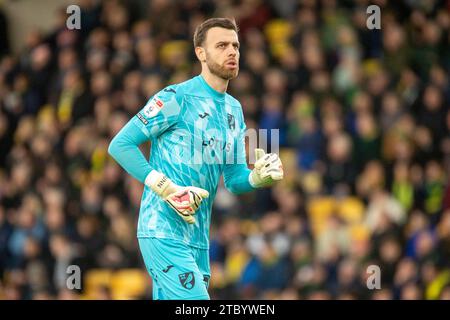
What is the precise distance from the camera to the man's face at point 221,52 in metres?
9.62

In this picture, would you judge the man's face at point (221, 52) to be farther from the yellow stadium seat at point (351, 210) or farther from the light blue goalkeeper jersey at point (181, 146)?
the yellow stadium seat at point (351, 210)

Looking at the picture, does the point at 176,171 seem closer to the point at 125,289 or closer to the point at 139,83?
the point at 125,289

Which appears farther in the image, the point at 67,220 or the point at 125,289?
the point at 67,220

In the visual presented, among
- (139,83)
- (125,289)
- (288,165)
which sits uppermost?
(139,83)

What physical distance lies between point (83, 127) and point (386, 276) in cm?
544

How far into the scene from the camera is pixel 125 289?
53.5 ft

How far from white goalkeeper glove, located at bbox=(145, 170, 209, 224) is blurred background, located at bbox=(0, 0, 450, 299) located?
235 inches

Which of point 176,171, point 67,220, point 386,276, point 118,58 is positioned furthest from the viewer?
point 118,58

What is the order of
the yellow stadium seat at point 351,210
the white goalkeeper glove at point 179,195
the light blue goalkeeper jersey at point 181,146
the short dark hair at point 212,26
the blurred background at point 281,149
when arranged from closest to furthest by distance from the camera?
the white goalkeeper glove at point 179,195 < the light blue goalkeeper jersey at point 181,146 < the short dark hair at point 212,26 < the blurred background at point 281,149 < the yellow stadium seat at point 351,210

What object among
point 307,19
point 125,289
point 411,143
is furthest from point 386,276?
point 307,19

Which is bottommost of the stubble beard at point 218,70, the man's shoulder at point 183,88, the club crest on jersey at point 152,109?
the club crest on jersey at point 152,109

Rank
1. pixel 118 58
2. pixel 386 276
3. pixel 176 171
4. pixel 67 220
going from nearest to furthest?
pixel 176 171
pixel 386 276
pixel 67 220
pixel 118 58

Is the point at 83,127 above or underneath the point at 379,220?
above

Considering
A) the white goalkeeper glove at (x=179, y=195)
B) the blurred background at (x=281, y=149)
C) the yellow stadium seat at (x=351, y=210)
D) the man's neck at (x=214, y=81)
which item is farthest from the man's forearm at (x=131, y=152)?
the yellow stadium seat at (x=351, y=210)
